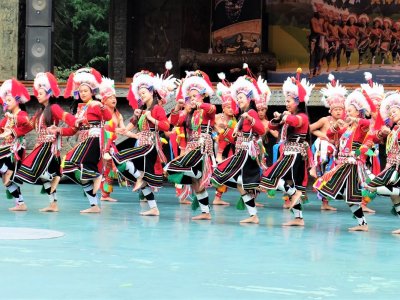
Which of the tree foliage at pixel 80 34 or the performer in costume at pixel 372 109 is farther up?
the tree foliage at pixel 80 34

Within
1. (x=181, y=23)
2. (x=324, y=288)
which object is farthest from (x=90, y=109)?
(x=181, y=23)

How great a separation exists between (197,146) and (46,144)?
56.6 inches

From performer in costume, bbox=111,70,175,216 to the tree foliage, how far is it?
23.6 metres

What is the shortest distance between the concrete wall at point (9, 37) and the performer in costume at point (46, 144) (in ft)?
16.9

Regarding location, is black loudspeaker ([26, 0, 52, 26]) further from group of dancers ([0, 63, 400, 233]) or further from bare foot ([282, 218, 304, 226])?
bare foot ([282, 218, 304, 226])

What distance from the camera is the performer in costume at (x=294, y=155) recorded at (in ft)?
31.9

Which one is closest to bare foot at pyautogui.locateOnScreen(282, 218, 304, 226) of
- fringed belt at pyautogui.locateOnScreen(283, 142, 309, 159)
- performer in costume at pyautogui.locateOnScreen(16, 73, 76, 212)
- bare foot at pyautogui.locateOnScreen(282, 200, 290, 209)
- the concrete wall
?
fringed belt at pyautogui.locateOnScreen(283, 142, 309, 159)

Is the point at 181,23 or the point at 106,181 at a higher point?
the point at 181,23

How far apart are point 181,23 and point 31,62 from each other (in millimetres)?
4090

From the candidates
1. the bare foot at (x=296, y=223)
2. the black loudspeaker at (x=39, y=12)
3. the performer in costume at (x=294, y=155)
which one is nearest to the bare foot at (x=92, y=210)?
the performer in costume at (x=294, y=155)

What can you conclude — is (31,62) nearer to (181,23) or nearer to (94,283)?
(181,23)

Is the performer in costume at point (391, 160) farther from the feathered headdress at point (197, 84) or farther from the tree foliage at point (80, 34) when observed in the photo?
the tree foliage at point (80, 34)

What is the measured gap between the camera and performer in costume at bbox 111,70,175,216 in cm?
1034

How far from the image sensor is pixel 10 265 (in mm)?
6707
